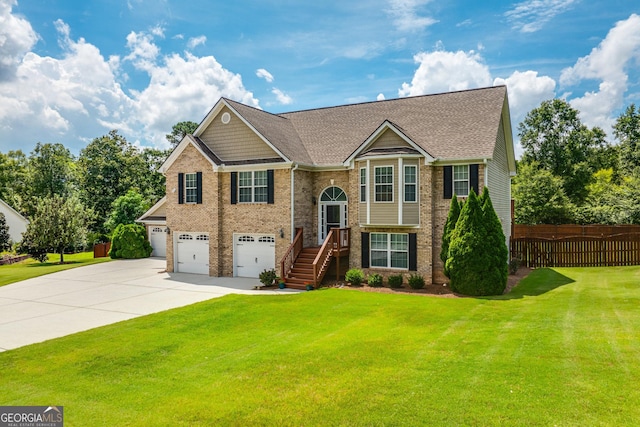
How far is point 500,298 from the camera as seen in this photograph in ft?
47.4

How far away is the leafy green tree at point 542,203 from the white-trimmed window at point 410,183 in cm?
2139

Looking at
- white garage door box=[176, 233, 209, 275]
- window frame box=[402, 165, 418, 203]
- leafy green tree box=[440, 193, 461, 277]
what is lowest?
white garage door box=[176, 233, 209, 275]

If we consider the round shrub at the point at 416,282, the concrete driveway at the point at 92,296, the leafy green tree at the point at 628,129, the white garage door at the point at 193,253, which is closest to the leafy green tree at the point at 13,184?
the concrete driveway at the point at 92,296

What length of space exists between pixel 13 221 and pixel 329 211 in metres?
34.7

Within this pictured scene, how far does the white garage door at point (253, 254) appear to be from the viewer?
20.5m

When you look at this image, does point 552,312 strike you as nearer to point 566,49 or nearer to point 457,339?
point 457,339

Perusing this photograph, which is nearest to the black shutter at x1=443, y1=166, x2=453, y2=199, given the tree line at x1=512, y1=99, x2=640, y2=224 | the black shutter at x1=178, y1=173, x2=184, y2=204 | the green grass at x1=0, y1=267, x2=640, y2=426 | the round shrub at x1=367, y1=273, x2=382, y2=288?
the round shrub at x1=367, y1=273, x2=382, y2=288

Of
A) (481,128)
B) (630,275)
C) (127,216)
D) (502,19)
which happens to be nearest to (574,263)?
(630,275)

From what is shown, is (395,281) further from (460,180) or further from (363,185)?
(460,180)

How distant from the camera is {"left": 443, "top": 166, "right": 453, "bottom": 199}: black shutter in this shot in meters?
17.4

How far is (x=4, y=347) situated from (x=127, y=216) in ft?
94.8

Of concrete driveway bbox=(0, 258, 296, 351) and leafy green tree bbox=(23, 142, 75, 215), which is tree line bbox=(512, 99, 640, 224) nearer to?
concrete driveway bbox=(0, 258, 296, 351)

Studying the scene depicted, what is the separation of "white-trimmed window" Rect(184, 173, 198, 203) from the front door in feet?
22.0

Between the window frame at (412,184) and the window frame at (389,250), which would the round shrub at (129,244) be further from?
the window frame at (412,184)
